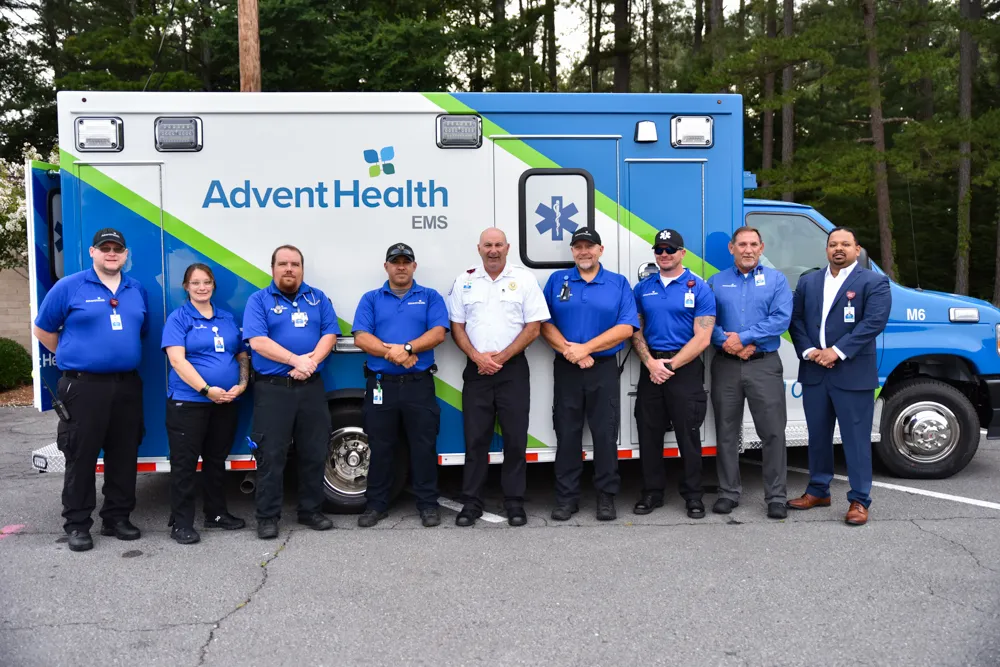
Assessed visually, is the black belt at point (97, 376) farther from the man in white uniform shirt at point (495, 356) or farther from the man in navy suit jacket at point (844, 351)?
the man in navy suit jacket at point (844, 351)

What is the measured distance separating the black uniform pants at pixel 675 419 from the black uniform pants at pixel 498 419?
78 cm

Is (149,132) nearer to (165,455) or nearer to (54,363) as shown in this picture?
(54,363)

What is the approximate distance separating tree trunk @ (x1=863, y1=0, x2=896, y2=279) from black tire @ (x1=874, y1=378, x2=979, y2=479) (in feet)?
33.9

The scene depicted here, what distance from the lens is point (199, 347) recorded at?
490 cm

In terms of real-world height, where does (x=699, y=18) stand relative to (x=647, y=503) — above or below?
above

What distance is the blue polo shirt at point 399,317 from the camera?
5090mm

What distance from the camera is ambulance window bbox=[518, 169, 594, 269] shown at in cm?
534

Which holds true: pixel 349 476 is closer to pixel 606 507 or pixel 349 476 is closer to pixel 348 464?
pixel 348 464

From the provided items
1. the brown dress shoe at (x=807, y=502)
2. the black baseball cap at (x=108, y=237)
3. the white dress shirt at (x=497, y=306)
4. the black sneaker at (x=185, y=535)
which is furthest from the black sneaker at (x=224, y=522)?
the brown dress shoe at (x=807, y=502)

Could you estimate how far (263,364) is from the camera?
197 inches

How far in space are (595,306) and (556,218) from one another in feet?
2.17

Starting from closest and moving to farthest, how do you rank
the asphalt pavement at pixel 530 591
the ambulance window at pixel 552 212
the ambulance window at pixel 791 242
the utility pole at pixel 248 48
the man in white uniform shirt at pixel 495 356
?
the asphalt pavement at pixel 530 591
the man in white uniform shirt at pixel 495 356
the ambulance window at pixel 552 212
the ambulance window at pixel 791 242
the utility pole at pixel 248 48

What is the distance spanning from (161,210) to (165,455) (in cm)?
A: 157

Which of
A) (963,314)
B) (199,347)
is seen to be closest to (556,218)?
(199,347)
